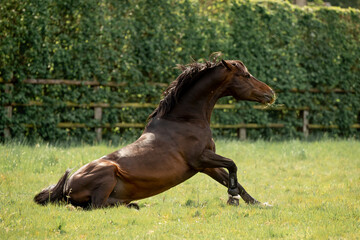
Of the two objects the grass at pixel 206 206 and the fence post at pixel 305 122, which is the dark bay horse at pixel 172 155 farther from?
the fence post at pixel 305 122

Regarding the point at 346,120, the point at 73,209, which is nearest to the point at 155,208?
the point at 73,209

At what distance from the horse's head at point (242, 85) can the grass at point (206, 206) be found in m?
1.42

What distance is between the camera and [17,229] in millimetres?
4777

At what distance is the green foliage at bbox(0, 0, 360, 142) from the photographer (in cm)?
1145

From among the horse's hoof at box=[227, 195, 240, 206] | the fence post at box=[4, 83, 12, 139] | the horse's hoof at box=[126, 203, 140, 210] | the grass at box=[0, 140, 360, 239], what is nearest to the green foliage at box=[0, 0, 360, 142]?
the fence post at box=[4, 83, 12, 139]

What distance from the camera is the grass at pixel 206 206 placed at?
481cm

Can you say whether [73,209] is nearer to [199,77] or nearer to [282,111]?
[199,77]

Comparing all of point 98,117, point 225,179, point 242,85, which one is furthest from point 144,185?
point 98,117

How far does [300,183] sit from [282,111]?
6.99 m

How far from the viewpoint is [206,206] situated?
247 inches

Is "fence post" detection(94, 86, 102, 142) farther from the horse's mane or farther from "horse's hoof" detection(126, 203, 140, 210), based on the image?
"horse's hoof" detection(126, 203, 140, 210)

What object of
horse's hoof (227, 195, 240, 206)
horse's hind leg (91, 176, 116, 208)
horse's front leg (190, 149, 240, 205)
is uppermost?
horse's front leg (190, 149, 240, 205)

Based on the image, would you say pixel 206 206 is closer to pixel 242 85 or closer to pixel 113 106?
pixel 242 85

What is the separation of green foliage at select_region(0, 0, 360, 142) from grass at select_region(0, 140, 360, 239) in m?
2.01
